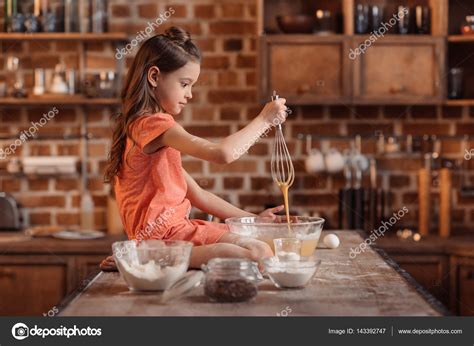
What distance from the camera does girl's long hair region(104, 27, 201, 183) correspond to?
224cm

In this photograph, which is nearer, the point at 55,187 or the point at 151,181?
the point at 151,181

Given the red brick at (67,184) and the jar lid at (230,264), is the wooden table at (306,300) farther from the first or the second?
the red brick at (67,184)

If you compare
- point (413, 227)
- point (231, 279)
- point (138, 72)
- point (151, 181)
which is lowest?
point (413, 227)

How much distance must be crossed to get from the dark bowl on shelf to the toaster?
1558 mm

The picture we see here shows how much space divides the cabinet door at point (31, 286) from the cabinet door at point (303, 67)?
1244 mm

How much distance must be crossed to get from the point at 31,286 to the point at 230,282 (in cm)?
225

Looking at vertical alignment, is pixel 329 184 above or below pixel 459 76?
below

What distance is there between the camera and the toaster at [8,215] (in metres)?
3.93

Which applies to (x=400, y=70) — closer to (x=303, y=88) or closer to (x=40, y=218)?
(x=303, y=88)

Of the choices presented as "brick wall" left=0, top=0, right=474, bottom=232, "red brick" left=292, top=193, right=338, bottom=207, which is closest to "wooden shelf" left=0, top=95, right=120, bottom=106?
"brick wall" left=0, top=0, right=474, bottom=232

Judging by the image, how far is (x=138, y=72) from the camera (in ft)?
7.56
